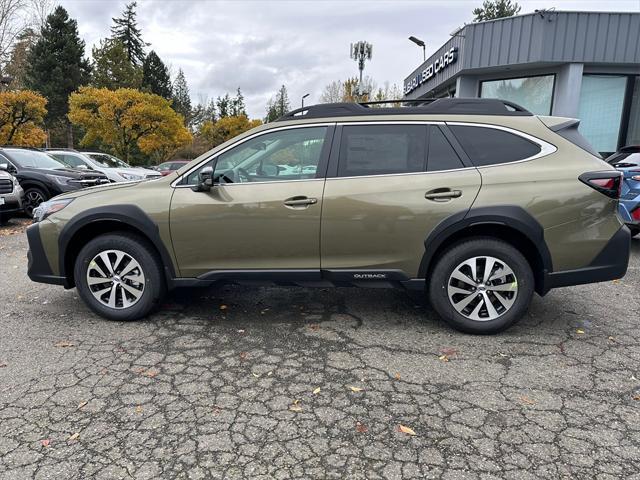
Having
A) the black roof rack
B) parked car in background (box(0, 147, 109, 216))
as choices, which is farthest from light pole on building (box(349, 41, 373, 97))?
the black roof rack

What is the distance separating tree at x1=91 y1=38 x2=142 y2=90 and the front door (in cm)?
4292

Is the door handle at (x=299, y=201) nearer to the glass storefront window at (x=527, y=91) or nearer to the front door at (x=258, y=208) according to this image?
the front door at (x=258, y=208)

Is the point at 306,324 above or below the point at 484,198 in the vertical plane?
below

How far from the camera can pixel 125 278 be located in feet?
13.5

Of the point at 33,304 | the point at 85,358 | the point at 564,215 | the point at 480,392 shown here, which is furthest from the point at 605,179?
the point at 33,304

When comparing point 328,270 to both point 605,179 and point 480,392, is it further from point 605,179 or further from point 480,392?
point 605,179

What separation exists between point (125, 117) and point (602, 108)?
22097 millimetres

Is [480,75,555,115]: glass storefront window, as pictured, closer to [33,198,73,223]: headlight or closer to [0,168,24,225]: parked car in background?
[33,198,73,223]: headlight

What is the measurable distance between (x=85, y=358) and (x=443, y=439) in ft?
8.54

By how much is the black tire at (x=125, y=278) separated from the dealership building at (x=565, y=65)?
1172 centimetres

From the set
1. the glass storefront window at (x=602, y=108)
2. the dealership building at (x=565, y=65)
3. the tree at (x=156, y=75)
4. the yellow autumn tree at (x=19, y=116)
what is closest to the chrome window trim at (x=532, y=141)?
the dealership building at (x=565, y=65)

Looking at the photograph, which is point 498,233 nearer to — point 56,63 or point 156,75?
point 56,63

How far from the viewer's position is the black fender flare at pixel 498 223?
358cm

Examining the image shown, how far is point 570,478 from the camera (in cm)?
221
